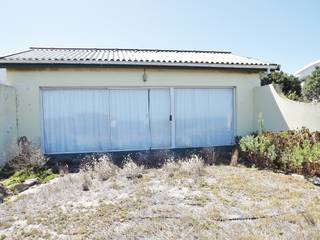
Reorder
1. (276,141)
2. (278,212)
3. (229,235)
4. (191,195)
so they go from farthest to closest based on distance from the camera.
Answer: (276,141), (191,195), (278,212), (229,235)

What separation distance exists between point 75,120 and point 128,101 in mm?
2013

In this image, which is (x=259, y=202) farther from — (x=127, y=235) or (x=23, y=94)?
(x=23, y=94)

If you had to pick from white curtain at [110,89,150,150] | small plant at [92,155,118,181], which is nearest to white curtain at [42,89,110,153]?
white curtain at [110,89,150,150]

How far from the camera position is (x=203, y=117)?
11.1m

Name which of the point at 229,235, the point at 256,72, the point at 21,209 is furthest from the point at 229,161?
the point at 21,209

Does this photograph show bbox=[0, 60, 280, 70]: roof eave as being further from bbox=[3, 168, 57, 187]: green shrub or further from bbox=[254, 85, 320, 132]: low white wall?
bbox=[3, 168, 57, 187]: green shrub

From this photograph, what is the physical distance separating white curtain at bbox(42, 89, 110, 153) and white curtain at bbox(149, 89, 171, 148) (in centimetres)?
167

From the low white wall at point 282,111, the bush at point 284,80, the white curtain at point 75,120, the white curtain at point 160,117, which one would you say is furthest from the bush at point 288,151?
the bush at point 284,80

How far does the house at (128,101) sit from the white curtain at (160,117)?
0.04 metres

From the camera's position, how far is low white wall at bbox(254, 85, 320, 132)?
8562mm

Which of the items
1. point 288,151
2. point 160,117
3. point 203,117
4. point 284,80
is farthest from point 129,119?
point 284,80

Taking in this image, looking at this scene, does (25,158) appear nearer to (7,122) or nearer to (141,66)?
(7,122)

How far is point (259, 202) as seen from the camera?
5.41 m

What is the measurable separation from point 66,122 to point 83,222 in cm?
603
